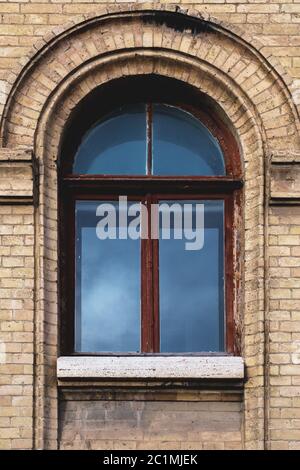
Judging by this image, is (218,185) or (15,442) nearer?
Answer: (15,442)

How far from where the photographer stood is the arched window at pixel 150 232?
11734 mm

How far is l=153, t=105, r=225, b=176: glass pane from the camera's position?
12016mm

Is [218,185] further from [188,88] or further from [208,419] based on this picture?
[208,419]

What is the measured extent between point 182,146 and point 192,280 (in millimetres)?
1122

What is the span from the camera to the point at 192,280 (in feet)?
38.9

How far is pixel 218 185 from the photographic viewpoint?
39.0 ft

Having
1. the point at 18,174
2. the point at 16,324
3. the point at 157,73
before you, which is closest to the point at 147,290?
the point at 16,324

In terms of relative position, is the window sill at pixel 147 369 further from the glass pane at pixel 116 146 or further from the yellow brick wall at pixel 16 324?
the glass pane at pixel 116 146

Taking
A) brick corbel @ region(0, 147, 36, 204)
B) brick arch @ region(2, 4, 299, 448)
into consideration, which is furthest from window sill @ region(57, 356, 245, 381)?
brick corbel @ region(0, 147, 36, 204)

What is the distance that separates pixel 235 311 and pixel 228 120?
154cm

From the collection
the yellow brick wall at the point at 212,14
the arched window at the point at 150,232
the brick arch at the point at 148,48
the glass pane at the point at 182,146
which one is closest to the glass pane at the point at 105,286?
the arched window at the point at 150,232

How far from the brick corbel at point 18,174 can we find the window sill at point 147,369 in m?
1.29

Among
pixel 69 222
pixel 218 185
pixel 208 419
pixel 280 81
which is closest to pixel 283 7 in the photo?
pixel 280 81
